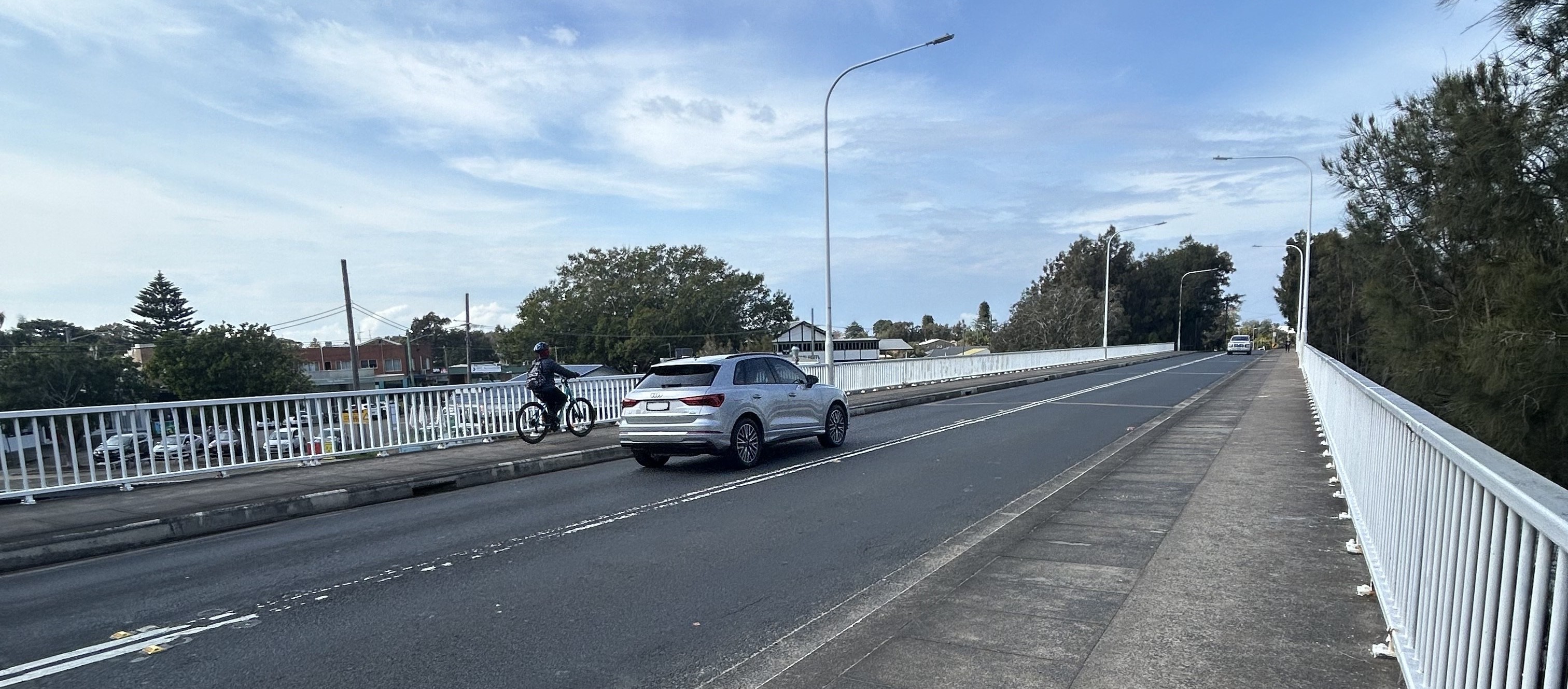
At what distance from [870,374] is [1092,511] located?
18.1m

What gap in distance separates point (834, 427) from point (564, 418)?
200 inches

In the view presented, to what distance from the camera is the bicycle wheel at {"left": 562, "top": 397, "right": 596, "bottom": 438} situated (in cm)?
1425

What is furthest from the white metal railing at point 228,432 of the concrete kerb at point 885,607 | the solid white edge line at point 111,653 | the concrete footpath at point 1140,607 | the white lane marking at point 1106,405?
the white lane marking at point 1106,405

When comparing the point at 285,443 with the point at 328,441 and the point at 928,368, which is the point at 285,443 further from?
the point at 928,368

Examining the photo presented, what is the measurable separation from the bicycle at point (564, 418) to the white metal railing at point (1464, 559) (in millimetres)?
11674

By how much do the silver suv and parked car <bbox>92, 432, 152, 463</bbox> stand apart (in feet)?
18.5

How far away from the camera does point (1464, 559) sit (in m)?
2.65

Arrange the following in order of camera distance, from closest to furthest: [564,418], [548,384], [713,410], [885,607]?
[885,607]
[713,410]
[548,384]
[564,418]

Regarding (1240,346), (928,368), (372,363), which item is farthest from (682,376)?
(372,363)

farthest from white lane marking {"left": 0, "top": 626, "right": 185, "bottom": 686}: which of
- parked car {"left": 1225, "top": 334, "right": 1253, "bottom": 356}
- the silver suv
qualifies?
parked car {"left": 1225, "top": 334, "right": 1253, "bottom": 356}

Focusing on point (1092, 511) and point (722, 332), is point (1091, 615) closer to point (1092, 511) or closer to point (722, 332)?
point (1092, 511)

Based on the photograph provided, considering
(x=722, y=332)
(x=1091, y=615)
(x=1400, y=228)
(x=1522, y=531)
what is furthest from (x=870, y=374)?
(x=722, y=332)

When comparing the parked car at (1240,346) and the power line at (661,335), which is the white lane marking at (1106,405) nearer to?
the parked car at (1240,346)

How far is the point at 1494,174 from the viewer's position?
10.9 meters
